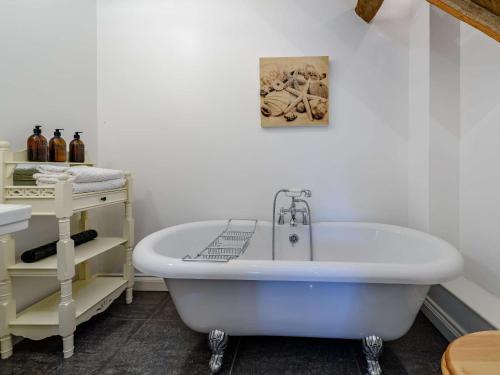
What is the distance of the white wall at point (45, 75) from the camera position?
4.31ft

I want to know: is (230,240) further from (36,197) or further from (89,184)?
(36,197)

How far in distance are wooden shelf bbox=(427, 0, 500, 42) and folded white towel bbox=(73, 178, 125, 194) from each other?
6.03 feet

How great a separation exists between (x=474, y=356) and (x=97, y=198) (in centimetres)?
156

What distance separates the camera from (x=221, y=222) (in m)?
1.69

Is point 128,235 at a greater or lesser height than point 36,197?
lesser

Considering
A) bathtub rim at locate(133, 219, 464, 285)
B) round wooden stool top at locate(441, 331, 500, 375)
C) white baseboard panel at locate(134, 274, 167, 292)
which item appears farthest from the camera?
white baseboard panel at locate(134, 274, 167, 292)

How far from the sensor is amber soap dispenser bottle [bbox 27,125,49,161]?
4.40ft

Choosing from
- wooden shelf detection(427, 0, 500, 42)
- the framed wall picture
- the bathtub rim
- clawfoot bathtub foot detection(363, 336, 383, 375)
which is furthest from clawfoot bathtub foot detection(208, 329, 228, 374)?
wooden shelf detection(427, 0, 500, 42)

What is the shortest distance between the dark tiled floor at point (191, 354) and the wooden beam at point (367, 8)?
6.26 ft

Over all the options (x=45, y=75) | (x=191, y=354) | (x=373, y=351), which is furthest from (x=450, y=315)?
(x=45, y=75)

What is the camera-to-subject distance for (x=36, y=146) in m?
1.35

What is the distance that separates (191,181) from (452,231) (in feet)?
5.59

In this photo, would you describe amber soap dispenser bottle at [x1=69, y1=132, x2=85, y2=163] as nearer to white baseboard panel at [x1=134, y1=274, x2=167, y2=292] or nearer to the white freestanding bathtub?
the white freestanding bathtub

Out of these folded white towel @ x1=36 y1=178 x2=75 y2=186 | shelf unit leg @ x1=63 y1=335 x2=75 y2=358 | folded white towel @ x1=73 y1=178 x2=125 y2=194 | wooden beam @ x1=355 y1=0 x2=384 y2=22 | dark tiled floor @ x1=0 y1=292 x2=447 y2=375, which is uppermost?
→ wooden beam @ x1=355 y1=0 x2=384 y2=22
